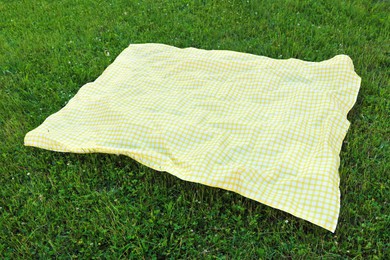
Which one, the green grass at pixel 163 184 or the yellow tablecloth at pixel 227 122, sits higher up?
the yellow tablecloth at pixel 227 122

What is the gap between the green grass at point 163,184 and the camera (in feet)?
8.63

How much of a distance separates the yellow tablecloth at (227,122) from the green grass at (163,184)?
148 millimetres

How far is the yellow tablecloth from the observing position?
2875mm

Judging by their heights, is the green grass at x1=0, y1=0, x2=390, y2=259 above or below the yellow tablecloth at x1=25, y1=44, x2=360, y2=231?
below

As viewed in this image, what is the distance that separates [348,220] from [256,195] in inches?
27.4

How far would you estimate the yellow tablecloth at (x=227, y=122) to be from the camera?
288 cm

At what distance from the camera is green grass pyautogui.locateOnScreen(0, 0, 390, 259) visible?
263 cm

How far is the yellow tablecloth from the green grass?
0.15 m

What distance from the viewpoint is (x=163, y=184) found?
3.11m

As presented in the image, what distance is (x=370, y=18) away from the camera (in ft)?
17.8

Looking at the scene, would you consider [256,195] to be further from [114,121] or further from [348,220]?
[114,121]

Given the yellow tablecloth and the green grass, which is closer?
the green grass

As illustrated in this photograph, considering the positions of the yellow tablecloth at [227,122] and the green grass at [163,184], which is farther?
the yellow tablecloth at [227,122]

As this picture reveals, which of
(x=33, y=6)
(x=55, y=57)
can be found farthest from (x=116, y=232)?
(x=33, y=6)
